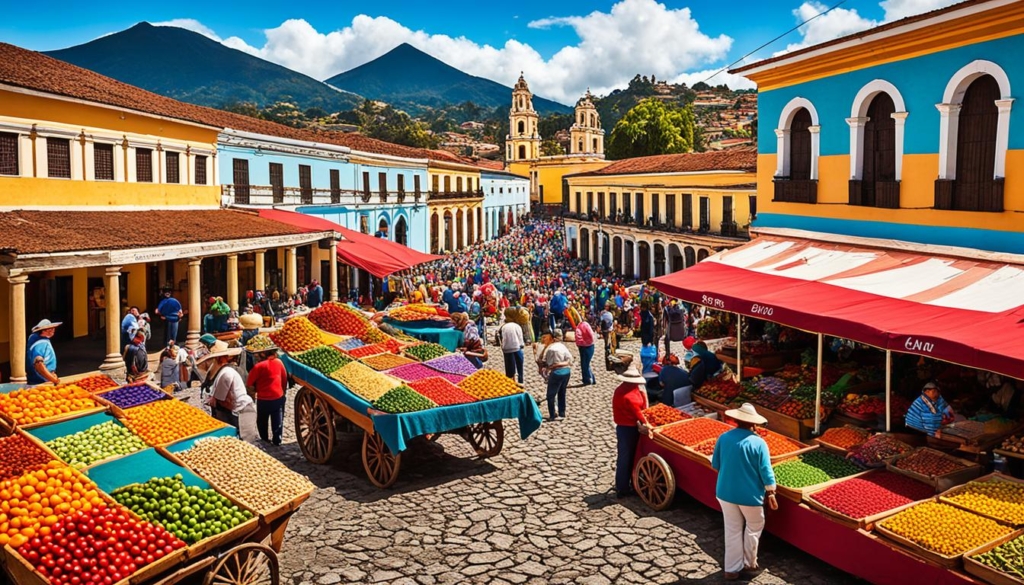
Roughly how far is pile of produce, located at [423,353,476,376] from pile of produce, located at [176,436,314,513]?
3.35 m

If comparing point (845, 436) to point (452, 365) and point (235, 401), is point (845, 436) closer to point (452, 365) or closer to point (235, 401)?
point (452, 365)

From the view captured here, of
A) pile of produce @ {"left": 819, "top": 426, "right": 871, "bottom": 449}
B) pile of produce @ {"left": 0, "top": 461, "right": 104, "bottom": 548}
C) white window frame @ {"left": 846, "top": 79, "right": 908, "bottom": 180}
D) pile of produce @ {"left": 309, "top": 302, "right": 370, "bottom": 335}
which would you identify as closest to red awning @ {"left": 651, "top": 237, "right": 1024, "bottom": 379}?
pile of produce @ {"left": 819, "top": 426, "right": 871, "bottom": 449}

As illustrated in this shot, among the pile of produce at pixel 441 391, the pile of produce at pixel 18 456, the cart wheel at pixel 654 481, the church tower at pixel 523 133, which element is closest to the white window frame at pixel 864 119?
the cart wheel at pixel 654 481

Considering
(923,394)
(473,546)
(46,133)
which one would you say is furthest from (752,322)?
(46,133)

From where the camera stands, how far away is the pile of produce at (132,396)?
891cm

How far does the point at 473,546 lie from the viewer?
782 cm

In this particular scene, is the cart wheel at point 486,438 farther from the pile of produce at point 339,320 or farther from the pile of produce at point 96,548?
the pile of produce at point 96,548

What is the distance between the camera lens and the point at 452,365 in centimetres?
1098

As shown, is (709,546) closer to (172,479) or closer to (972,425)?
(972,425)

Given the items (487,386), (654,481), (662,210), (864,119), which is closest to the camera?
(654,481)

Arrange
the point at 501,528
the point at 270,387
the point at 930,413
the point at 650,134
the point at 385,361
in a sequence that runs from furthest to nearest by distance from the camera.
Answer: the point at 650,134, the point at 385,361, the point at 270,387, the point at 930,413, the point at 501,528

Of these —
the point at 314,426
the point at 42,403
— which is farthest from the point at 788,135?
→ the point at 42,403

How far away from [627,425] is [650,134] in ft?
203

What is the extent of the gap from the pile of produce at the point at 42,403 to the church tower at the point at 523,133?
83744 millimetres
